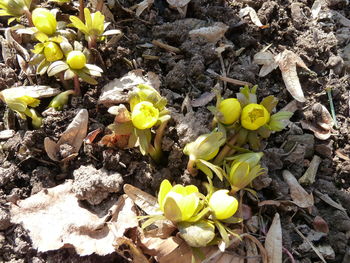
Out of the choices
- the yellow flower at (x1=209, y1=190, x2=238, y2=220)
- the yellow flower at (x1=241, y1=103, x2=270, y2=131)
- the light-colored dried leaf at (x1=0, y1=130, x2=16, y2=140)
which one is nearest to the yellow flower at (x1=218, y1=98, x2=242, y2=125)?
the yellow flower at (x1=241, y1=103, x2=270, y2=131)

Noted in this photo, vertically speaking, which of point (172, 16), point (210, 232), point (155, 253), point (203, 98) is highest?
point (172, 16)

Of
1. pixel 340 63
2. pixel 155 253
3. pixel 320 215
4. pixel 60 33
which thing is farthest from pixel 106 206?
pixel 340 63

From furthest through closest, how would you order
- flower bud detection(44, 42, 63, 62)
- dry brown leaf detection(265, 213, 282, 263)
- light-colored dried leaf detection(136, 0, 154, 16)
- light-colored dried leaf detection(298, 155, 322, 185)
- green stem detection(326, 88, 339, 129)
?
light-colored dried leaf detection(136, 0, 154, 16) → green stem detection(326, 88, 339, 129) → light-colored dried leaf detection(298, 155, 322, 185) → flower bud detection(44, 42, 63, 62) → dry brown leaf detection(265, 213, 282, 263)

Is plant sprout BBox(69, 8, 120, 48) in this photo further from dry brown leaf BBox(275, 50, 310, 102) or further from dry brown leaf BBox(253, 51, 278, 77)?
dry brown leaf BBox(275, 50, 310, 102)

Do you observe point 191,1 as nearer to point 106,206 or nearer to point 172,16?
point 172,16

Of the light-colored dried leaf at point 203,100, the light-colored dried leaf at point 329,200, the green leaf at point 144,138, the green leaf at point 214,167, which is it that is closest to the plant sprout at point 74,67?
the green leaf at point 144,138

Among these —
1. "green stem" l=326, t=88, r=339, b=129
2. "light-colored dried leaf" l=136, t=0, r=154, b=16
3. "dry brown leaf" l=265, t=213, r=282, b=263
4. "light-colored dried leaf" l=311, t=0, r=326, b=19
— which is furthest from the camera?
"light-colored dried leaf" l=311, t=0, r=326, b=19
